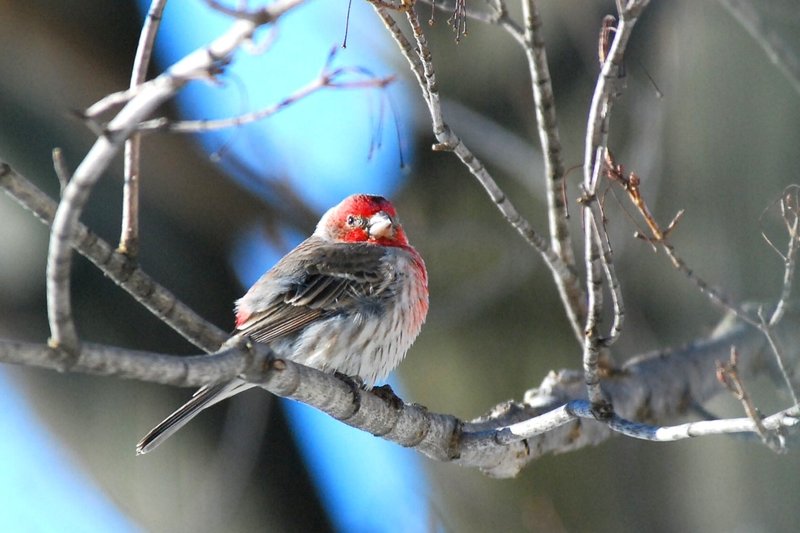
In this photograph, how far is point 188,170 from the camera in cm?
841

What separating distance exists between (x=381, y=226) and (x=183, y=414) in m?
2.35

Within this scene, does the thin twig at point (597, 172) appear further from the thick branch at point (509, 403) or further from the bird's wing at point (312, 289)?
the bird's wing at point (312, 289)

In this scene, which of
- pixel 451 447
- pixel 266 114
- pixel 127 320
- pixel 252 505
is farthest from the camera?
pixel 252 505

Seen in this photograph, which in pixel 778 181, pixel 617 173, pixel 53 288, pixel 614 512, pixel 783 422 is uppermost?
pixel 778 181

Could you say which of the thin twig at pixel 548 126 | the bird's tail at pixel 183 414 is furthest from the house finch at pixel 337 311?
the thin twig at pixel 548 126

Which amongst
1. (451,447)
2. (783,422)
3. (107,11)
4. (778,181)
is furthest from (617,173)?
(107,11)

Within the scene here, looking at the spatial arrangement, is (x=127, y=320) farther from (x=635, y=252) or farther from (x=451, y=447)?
(x=635, y=252)

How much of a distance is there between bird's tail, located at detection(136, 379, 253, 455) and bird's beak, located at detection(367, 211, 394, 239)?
2.01 meters

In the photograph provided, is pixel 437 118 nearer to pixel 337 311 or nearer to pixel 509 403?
pixel 337 311

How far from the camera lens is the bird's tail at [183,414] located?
4.90m

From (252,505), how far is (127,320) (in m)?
1.85

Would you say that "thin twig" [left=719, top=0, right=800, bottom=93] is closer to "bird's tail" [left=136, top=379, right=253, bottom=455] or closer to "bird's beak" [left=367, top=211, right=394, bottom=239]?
"bird's beak" [left=367, top=211, right=394, bottom=239]

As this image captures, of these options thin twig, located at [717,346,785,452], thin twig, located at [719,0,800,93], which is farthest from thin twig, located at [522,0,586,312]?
thin twig, located at [717,346,785,452]

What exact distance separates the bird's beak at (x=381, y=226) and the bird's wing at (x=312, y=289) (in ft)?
1.39
